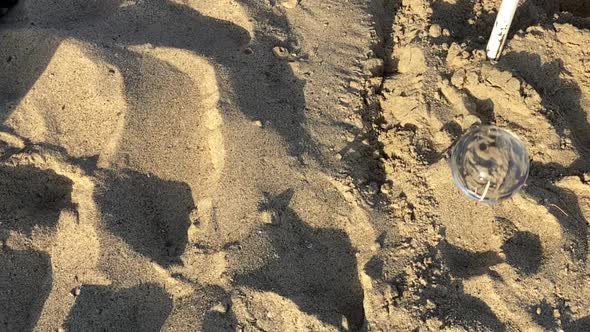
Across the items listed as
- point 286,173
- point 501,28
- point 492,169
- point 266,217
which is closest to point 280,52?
point 286,173

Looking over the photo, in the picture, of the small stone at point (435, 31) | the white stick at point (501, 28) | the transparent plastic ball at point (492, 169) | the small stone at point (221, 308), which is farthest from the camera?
the small stone at point (435, 31)

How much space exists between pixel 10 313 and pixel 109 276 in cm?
47

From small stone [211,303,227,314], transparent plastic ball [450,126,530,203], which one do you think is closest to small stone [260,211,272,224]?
small stone [211,303,227,314]

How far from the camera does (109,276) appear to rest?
2412 mm

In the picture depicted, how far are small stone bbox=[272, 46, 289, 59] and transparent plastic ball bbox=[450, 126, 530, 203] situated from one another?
46.9 inches

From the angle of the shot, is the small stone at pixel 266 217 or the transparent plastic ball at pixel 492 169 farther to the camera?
the small stone at pixel 266 217

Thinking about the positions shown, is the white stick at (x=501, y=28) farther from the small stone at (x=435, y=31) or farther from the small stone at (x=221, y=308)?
the small stone at (x=221, y=308)

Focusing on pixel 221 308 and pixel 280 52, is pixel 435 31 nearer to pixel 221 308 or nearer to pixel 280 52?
pixel 280 52

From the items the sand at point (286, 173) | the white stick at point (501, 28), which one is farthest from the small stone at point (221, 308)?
the white stick at point (501, 28)

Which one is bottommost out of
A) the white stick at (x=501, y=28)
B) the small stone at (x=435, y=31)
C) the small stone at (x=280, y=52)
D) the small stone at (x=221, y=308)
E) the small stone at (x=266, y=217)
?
the small stone at (x=221, y=308)

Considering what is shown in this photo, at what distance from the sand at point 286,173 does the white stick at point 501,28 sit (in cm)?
6

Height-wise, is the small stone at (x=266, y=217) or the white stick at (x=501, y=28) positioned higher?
the white stick at (x=501, y=28)

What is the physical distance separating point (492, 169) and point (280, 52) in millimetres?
1381

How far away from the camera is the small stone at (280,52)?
298 centimetres
